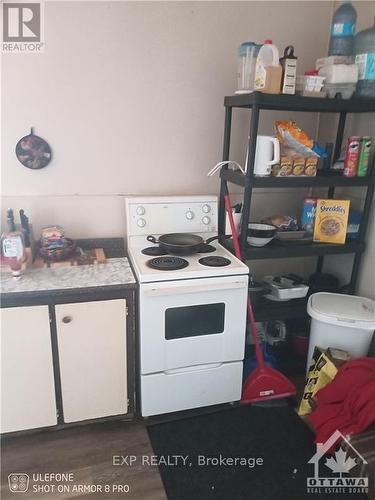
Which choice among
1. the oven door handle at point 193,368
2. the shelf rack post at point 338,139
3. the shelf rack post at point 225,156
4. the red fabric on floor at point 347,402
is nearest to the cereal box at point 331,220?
the shelf rack post at point 338,139

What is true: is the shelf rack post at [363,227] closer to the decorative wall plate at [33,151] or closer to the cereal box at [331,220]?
the cereal box at [331,220]

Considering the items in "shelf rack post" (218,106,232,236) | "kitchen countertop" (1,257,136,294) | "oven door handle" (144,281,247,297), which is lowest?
"oven door handle" (144,281,247,297)

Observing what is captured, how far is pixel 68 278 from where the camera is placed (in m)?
1.73

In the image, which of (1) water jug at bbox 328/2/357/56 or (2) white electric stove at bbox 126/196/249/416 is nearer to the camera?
(2) white electric stove at bbox 126/196/249/416

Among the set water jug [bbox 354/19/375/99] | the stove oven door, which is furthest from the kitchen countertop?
water jug [bbox 354/19/375/99]

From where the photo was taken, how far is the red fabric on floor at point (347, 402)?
1575 mm

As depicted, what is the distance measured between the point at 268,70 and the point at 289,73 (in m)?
0.10

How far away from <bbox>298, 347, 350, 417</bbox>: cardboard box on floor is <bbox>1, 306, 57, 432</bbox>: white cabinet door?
3.92ft

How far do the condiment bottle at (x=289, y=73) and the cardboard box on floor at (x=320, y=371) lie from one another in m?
1.24

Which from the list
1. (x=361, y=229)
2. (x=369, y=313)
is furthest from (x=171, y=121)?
(x=369, y=313)

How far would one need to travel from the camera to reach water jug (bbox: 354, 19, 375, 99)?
1790 millimetres

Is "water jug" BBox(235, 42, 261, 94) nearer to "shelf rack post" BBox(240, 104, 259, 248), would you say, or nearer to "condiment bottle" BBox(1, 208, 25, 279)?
"shelf rack post" BBox(240, 104, 259, 248)

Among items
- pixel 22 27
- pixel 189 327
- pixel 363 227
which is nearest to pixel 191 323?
pixel 189 327

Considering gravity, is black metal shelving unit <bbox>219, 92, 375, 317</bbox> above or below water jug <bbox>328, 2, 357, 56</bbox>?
below
